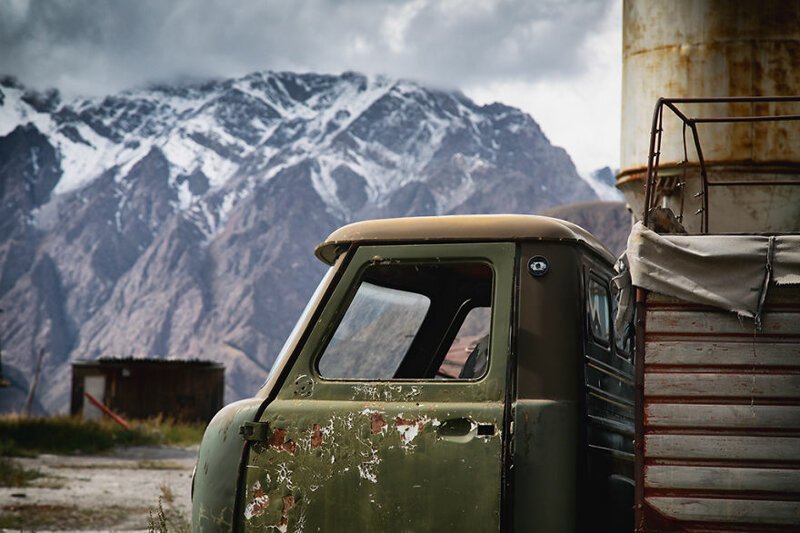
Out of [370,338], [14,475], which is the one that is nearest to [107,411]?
[14,475]

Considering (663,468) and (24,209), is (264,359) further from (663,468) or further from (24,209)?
(663,468)

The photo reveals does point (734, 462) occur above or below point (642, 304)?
below

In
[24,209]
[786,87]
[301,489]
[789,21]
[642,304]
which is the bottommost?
[301,489]

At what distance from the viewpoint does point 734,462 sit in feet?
11.3

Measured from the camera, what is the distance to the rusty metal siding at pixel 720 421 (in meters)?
3.42

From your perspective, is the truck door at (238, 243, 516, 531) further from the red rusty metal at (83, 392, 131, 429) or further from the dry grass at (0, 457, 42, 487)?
the red rusty metal at (83, 392, 131, 429)

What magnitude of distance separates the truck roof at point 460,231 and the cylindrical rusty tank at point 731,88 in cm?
740

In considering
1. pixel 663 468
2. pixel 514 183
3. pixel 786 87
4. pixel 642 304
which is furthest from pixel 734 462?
pixel 514 183

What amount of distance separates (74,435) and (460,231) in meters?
21.1

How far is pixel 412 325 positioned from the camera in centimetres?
496

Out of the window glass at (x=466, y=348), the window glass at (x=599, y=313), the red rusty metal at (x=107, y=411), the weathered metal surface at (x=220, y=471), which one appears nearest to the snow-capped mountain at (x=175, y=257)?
the red rusty metal at (x=107, y=411)

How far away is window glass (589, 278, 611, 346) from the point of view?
14.3 feet

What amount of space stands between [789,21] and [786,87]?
748 mm

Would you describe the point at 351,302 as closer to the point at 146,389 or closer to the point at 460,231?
the point at 460,231
